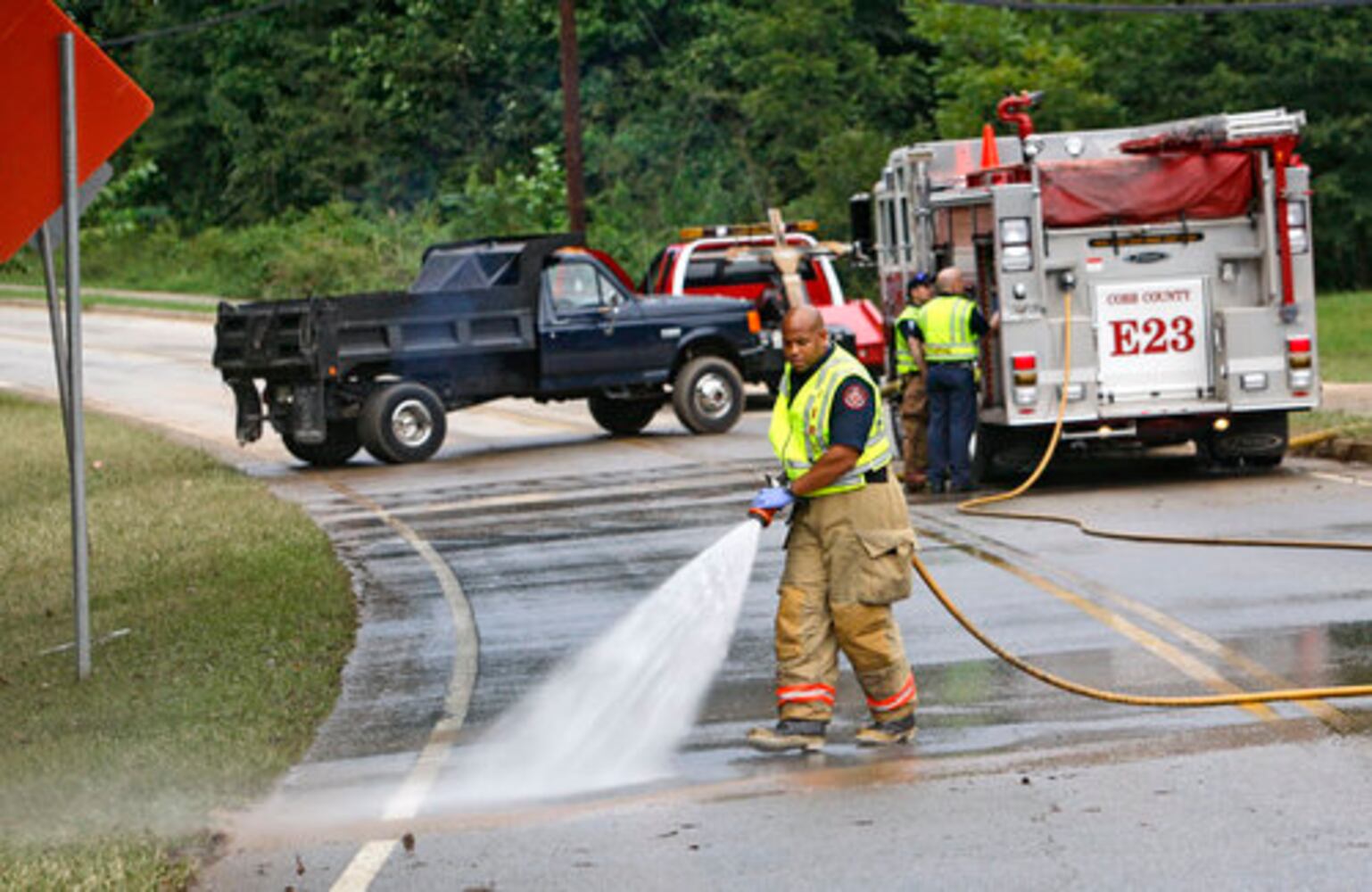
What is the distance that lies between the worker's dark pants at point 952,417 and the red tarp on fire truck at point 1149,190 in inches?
55.4

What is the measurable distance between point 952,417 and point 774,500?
9686 millimetres

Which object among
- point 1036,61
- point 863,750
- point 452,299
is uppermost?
point 1036,61

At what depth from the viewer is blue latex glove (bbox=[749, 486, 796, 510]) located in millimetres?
9438

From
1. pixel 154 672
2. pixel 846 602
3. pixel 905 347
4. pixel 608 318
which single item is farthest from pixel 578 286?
pixel 846 602

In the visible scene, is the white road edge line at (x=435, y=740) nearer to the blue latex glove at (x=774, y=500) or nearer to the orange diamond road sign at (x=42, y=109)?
the blue latex glove at (x=774, y=500)

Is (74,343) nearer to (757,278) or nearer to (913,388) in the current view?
(913,388)

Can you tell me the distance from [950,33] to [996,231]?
93.4 ft

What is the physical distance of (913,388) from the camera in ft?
64.4

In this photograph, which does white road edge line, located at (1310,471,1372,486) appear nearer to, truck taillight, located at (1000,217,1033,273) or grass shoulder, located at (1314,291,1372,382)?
truck taillight, located at (1000,217,1033,273)

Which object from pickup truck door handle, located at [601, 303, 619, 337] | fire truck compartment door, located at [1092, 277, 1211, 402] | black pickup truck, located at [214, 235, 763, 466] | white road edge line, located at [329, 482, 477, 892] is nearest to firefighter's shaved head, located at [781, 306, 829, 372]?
white road edge line, located at [329, 482, 477, 892]

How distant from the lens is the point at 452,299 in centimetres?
2541

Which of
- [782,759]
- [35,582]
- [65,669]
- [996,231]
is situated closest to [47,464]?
[35,582]

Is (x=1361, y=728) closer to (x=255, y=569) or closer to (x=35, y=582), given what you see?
(x=255, y=569)

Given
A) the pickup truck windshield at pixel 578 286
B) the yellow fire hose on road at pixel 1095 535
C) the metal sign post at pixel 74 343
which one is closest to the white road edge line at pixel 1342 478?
the yellow fire hose on road at pixel 1095 535
